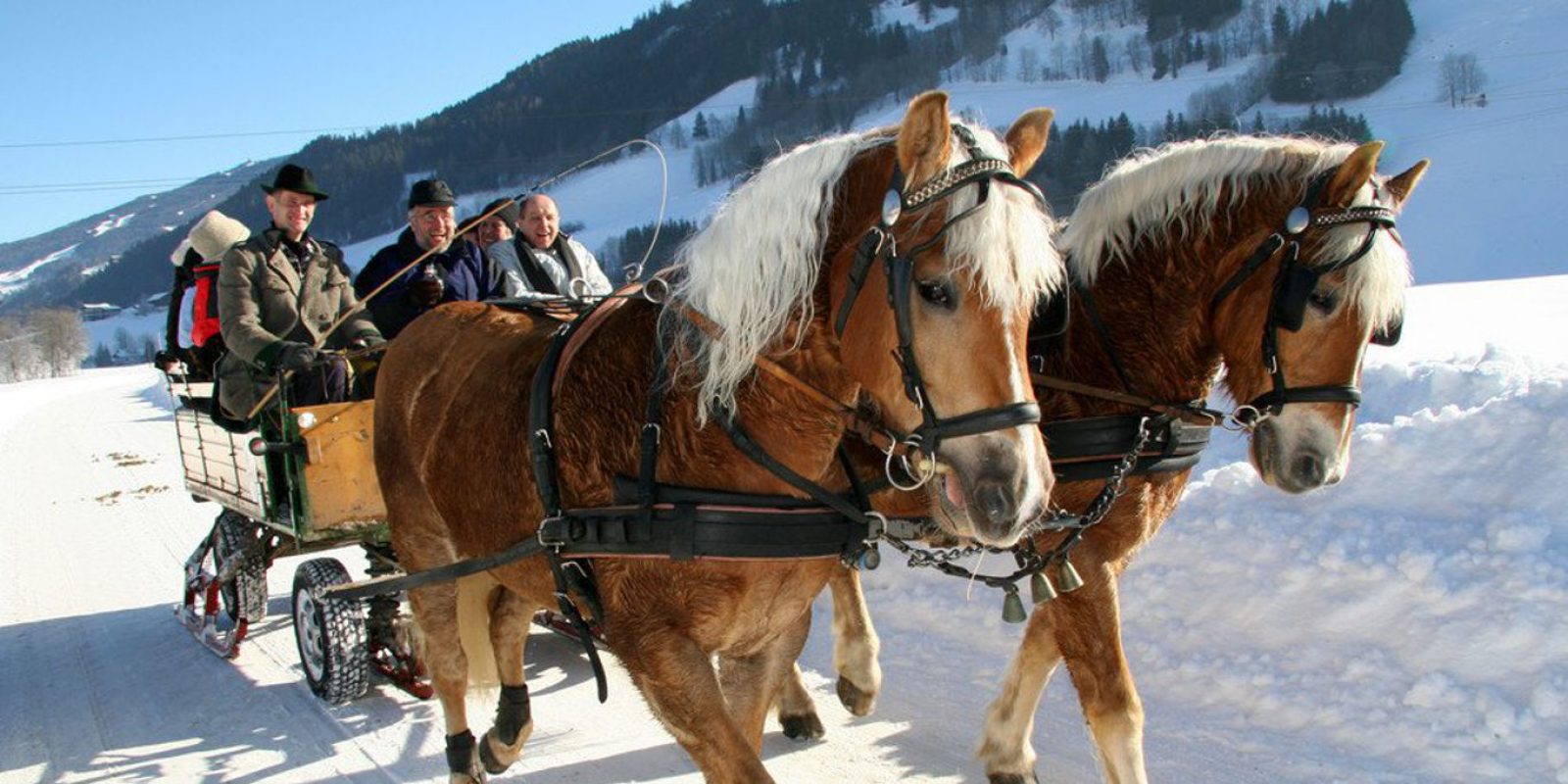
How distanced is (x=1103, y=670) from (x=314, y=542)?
153 inches

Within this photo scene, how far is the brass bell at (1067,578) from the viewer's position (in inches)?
120

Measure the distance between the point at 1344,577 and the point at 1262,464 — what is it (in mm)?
1450

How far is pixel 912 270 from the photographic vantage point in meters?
1.97

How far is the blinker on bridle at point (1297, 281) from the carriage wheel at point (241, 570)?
489 centimetres

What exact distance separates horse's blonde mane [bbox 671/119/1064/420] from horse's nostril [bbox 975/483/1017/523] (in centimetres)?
35

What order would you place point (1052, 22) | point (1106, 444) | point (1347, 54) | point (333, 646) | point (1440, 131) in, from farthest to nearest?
point (1052, 22) < point (1347, 54) < point (1440, 131) < point (333, 646) < point (1106, 444)

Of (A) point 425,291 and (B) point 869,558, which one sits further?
(A) point 425,291

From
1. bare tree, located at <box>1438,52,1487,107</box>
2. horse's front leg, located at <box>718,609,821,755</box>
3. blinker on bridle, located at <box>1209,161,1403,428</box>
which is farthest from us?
bare tree, located at <box>1438,52,1487,107</box>

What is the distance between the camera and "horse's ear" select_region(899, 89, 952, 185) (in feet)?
6.49

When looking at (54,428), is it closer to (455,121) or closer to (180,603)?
(180,603)

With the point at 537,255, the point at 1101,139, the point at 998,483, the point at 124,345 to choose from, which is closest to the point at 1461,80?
the point at 1101,139

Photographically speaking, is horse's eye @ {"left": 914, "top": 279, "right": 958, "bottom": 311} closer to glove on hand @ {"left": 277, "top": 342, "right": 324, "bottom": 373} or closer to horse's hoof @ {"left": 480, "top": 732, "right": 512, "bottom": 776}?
horse's hoof @ {"left": 480, "top": 732, "right": 512, "bottom": 776}

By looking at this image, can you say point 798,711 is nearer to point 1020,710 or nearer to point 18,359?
point 1020,710

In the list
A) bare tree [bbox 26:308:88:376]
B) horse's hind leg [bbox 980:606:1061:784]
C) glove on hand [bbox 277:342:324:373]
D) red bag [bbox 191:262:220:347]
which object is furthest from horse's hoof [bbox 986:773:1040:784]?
bare tree [bbox 26:308:88:376]
